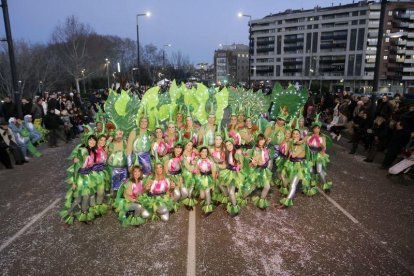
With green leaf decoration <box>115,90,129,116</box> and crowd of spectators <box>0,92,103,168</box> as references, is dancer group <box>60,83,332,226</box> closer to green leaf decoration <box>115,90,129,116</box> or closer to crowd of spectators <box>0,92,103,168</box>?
green leaf decoration <box>115,90,129,116</box>

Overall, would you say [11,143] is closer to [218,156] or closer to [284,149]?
[218,156]

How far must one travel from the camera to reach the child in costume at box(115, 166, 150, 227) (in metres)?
5.33

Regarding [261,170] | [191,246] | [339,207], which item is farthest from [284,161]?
[191,246]

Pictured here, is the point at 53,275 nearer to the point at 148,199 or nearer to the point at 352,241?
the point at 148,199

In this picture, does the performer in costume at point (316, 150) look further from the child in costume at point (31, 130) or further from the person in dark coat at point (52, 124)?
the person in dark coat at point (52, 124)

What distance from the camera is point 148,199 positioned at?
5387 millimetres

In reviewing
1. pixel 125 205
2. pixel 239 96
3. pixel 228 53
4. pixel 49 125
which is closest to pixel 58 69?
pixel 49 125

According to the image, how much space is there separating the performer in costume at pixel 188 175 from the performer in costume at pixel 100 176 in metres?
1.36

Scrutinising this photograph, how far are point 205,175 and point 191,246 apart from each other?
138 centimetres

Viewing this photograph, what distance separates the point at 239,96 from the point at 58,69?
3430cm

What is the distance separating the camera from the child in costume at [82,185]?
539 centimetres

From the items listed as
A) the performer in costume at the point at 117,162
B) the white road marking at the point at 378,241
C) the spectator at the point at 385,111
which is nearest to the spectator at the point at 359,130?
the spectator at the point at 385,111

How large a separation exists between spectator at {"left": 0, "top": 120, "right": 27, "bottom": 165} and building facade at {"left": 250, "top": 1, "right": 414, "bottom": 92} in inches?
2508

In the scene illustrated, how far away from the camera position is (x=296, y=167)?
620 cm
